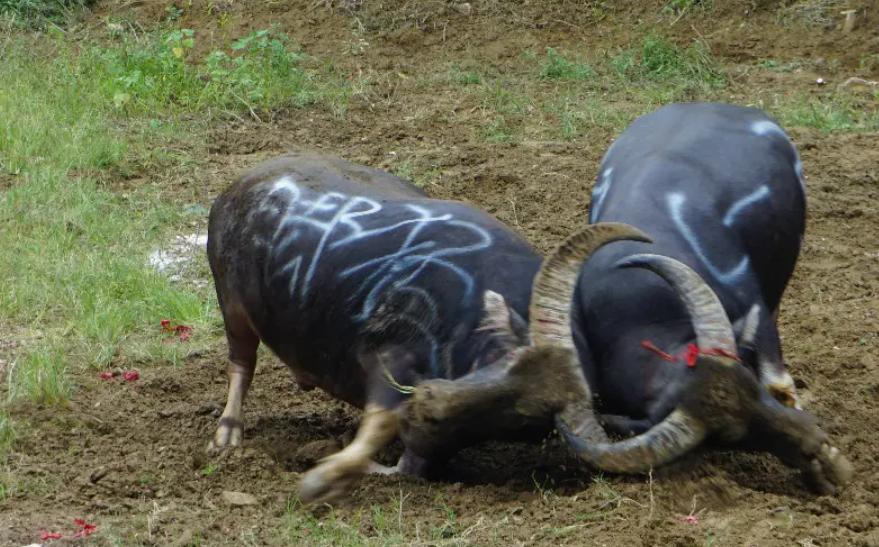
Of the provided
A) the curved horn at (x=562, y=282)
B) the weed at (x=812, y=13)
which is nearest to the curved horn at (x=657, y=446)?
the curved horn at (x=562, y=282)

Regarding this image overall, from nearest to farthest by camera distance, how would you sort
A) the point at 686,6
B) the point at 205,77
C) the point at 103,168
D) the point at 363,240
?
the point at 363,240, the point at 103,168, the point at 205,77, the point at 686,6

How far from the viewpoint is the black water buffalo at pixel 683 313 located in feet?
15.0

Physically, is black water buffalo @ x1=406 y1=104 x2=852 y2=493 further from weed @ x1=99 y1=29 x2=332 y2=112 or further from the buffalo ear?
weed @ x1=99 y1=29 x2=332 y2=112

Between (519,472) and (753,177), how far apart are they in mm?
1629

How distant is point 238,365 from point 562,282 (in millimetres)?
1881

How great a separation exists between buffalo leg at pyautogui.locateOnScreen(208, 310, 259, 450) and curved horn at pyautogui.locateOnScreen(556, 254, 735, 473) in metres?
1.75

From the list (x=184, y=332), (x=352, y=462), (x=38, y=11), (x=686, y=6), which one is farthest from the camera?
(x=38, y=11)

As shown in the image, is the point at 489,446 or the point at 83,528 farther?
the point at 489,446

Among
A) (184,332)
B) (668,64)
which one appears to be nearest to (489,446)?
(184,332)

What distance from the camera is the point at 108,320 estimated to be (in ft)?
22.5

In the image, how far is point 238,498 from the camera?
4996 millimetres

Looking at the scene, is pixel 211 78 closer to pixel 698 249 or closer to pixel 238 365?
pixel 238 365

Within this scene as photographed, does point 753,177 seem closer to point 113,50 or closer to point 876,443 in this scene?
point 876,443

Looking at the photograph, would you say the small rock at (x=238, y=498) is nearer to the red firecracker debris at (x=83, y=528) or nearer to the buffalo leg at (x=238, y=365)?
the red firecracker debris at (x=83, y=528)
